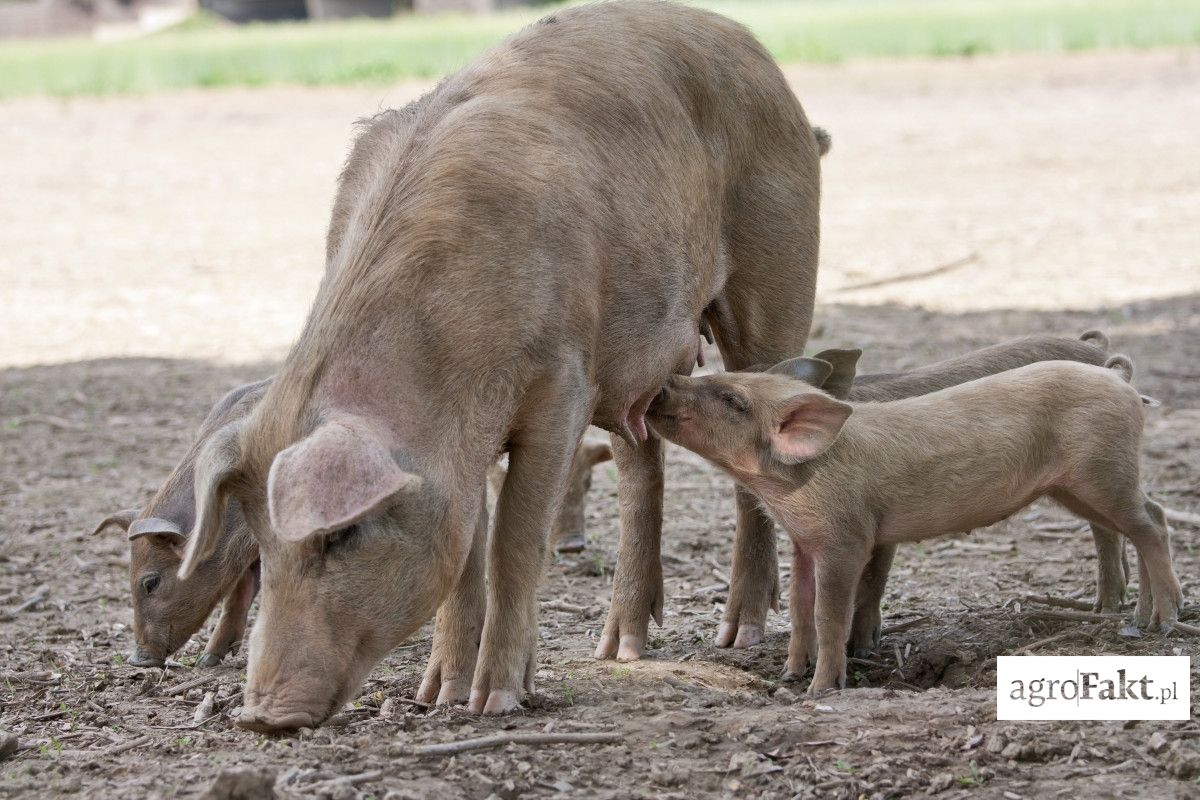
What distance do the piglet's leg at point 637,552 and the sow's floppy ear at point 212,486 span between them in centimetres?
184

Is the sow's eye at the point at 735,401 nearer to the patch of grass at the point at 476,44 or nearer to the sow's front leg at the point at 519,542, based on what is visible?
the sow's front leg at the point at 519,542

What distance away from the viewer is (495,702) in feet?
15.1

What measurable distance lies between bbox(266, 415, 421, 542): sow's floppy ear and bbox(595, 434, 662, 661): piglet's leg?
6.30 ft

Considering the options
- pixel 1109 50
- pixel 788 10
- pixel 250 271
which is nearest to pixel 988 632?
pixel 250 271

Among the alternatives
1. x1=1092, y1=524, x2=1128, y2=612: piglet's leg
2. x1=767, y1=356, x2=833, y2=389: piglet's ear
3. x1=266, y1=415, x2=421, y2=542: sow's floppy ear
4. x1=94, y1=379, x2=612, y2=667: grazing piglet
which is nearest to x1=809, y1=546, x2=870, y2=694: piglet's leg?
x1=767, y1=356, x2=833, y2=389: piglet's ear

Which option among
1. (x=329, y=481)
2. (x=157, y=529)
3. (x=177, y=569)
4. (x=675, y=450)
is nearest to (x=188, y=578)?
(x=177, y=569)

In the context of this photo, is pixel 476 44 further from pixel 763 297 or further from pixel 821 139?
pixel 763 297

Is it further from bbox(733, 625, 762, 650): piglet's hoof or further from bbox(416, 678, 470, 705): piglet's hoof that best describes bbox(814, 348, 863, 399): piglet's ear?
bbox(416, 678, 470, 705): piglet's hoof

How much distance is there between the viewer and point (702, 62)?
5.53 meters

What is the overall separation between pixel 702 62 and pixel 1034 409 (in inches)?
62.5

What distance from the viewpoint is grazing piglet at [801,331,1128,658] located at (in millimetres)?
5488

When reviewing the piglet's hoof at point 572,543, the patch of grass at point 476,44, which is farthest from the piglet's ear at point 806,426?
the patch of grass at point 476,44

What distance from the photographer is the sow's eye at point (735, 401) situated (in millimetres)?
5102

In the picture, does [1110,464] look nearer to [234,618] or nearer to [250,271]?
[234,618]
